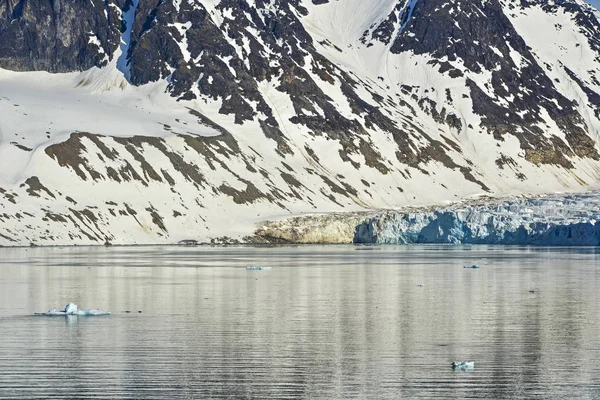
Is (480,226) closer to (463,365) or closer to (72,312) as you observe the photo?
(72,312)

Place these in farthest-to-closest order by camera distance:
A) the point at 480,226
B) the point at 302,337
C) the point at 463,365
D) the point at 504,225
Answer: the point at 480,226, the point at 504,225, the point at 302,337, the point at 463,365

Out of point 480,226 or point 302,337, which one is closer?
point 302,337

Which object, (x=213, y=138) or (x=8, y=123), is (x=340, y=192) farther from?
(x=8, y=123)

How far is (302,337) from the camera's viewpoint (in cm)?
3784

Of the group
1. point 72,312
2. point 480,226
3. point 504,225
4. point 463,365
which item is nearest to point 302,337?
point 463,365

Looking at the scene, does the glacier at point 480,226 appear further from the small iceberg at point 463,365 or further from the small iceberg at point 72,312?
the small iceberg at point 463,365

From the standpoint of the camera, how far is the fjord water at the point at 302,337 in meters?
28.7

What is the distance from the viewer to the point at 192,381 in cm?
2925

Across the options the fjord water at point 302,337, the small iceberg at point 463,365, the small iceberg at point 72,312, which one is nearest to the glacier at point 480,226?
the fjord water at point 302,337

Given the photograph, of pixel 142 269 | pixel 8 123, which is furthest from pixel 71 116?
pixel 142 269

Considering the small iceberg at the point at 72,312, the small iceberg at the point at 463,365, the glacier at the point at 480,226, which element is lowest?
the small iceberg at the point at 463,365

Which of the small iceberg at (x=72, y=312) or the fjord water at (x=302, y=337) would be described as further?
the small iceberg at (x=72, y=312)

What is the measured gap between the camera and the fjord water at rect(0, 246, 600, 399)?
28.7 metres

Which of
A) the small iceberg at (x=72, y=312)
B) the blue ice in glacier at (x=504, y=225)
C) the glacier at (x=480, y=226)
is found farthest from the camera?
the glacier at (x=480, y=226)
